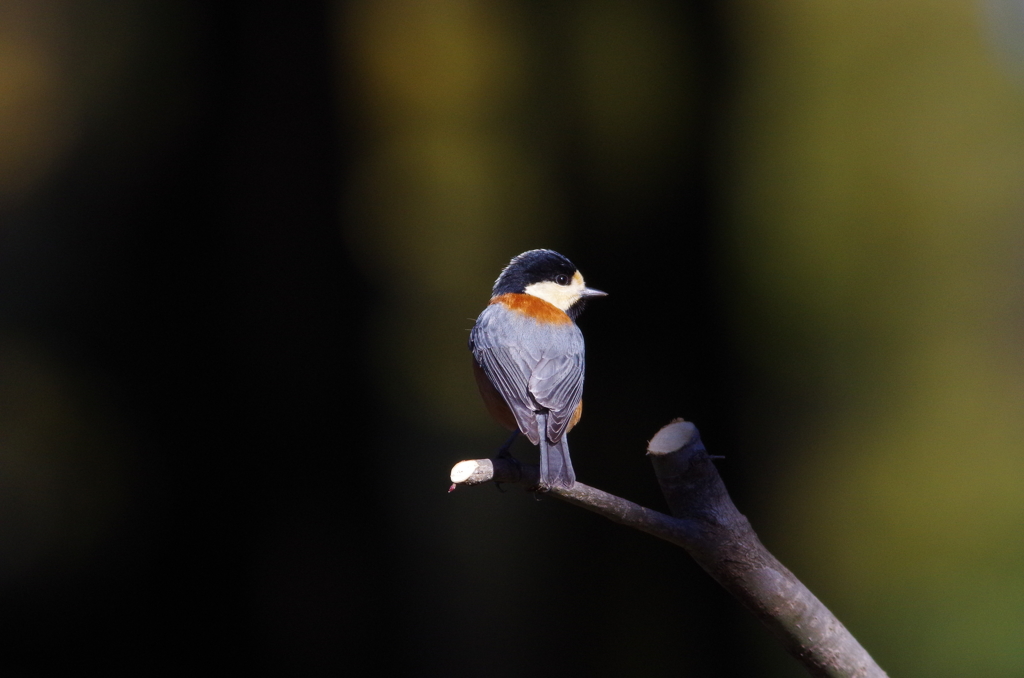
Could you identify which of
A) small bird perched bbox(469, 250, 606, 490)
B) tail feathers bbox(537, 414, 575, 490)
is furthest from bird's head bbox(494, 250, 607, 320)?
tail feathers bbox(537, 414, 575, 490)

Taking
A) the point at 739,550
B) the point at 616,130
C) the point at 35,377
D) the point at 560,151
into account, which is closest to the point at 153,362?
the point at 35,377

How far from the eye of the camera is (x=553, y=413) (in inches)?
64.0

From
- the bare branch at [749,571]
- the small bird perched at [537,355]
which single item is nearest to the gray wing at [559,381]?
the small bird perched at [537,355]

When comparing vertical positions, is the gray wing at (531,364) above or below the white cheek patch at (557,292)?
below

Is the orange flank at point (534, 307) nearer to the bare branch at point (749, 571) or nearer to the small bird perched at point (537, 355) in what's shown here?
the small bird perched at point (537, 355)

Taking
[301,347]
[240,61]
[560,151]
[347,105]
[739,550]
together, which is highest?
[240,61]

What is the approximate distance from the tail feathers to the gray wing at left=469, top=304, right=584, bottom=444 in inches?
0.5

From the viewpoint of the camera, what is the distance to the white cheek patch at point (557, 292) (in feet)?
6.82

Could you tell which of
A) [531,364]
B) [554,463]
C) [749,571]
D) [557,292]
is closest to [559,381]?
[531,364]

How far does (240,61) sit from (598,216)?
1587 millimetres

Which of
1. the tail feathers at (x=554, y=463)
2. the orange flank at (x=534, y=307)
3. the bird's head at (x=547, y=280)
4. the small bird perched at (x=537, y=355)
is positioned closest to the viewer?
the tail feathers at (x=554, y=463)

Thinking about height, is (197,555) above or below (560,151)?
below

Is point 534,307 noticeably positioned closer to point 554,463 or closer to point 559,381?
point 559,381

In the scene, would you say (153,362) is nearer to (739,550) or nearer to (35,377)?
(35,377)
